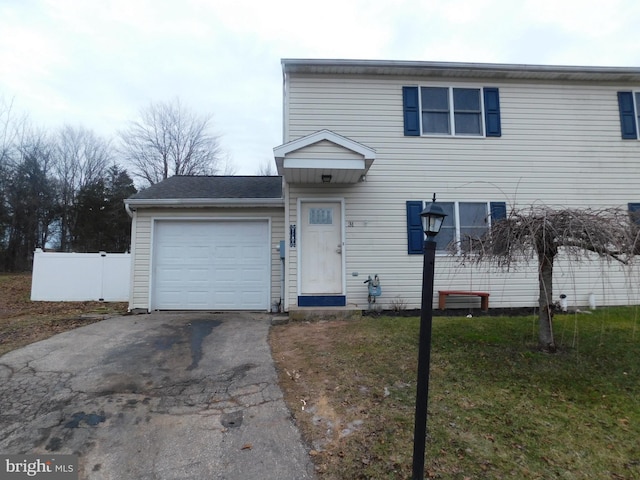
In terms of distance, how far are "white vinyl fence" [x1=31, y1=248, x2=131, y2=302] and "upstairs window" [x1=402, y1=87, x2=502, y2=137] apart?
9.62 m

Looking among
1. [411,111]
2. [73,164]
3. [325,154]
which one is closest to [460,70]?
[411,111]

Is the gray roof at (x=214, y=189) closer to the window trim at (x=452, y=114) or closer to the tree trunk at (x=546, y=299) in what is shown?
the window trim at (x=452, y=114)

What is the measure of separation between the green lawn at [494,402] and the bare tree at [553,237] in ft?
3.31

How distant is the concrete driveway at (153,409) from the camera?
2.46 metres

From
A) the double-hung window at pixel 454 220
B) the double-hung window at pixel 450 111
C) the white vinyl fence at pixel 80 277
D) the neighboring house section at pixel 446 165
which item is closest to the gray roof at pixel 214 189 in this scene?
the neighboring house section at pixel 446 165

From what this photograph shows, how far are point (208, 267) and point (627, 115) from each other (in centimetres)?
1071

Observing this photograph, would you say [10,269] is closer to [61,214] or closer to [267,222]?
[61,214]

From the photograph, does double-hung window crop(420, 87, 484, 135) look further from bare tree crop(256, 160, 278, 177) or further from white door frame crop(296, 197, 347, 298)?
bare tree crop(256, 160, 278, 177)

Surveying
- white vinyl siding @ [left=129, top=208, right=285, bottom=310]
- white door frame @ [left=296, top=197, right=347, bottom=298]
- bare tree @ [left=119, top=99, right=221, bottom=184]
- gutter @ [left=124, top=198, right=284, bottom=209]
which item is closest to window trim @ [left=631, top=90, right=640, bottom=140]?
white door frame @ [left=296, top=197, right=347, bottom=298]

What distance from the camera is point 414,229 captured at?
7188mm

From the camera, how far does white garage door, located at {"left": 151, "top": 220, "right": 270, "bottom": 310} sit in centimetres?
776

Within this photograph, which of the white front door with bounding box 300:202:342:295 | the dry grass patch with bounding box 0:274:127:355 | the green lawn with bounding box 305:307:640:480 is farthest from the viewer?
the white front door with bounding box 300:202:342:295

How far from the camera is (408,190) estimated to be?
7254 millimetres

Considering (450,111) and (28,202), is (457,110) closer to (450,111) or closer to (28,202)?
(450,111)
